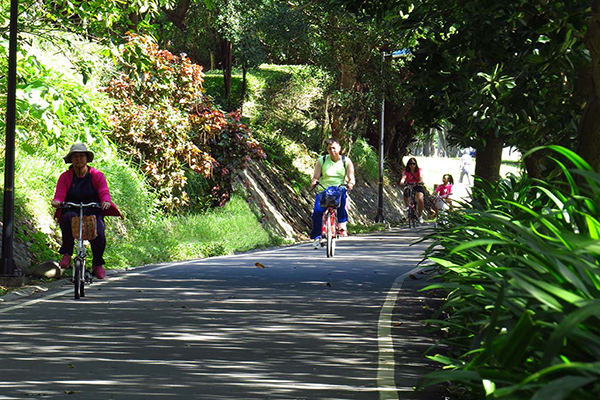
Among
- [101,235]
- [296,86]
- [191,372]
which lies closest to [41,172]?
[101,235]

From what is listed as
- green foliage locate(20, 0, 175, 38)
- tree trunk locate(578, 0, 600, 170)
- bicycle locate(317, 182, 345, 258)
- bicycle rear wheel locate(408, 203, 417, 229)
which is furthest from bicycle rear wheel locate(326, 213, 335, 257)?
bicycle rear wheel locate(408, 203, 417, 229)

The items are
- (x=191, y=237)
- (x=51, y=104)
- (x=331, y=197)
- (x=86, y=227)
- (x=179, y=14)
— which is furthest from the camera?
(x=179, y=14)

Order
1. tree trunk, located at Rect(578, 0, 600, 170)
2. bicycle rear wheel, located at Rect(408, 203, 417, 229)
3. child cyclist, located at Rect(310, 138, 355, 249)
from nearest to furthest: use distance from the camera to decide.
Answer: tree trunk, located at Rect(578, 0, 600, 170) < child cyclist, located at Rect(310, 138, 355, 249) < bicycle rear wheel, located at Rect(408, 203, 417, 229)

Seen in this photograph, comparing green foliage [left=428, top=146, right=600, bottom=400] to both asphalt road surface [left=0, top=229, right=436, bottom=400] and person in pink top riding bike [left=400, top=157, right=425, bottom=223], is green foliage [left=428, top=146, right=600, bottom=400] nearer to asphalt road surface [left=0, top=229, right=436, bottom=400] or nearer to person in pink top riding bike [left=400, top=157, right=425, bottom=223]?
asphalt road surface [left=0, top=229, right=436, bottom=400]

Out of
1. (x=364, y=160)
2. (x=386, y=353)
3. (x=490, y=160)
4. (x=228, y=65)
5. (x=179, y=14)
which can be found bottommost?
(x=386, y=353)

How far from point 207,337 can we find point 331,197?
A: 10.5 metres

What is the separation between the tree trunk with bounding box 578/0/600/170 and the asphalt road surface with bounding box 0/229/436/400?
8.69 feet

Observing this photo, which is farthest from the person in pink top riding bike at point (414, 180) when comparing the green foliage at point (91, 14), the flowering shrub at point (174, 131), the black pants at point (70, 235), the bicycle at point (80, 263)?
the bicycle at point (80, 263)

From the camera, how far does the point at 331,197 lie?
69.2ft

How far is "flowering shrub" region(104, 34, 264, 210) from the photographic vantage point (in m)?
26.3

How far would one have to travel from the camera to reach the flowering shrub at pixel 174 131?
26266 millimetres

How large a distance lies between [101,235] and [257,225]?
14.2 meters

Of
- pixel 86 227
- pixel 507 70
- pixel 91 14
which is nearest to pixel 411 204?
pixel 91 14

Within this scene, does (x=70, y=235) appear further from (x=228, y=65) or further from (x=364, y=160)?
(x=364, y=160)
